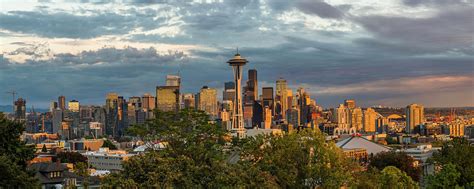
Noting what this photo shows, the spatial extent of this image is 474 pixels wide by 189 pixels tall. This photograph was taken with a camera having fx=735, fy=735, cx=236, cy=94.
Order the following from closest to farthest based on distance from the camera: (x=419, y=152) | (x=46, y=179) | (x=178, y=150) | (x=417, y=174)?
(x=178, y=150), (x=46, y=179), (x=417, y=174), (x=419, y=152)

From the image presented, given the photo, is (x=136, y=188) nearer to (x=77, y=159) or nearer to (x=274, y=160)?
(x=274, y=160)

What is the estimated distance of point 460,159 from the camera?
48031 millimetres

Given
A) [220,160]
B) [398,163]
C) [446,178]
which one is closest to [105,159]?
[398,163]

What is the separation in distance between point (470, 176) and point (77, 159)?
7946 cm

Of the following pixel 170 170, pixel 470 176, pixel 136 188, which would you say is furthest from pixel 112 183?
pixel 470 176

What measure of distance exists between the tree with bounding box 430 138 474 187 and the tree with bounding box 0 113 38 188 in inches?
966

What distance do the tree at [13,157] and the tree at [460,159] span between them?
24548 millimetres

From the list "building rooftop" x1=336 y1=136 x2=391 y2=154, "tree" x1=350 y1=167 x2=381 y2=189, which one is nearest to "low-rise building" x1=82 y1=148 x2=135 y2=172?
"building rooftop" x1=336 y1=136 x2=391 y2=154

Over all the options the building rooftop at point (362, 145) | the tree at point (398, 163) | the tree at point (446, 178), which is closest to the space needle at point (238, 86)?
the building rooftop at point (362, 145)

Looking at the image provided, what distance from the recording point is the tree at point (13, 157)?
32.5m

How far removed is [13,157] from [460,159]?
28541 millimetres

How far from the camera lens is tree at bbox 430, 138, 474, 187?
46.1m

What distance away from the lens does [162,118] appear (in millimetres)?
39156

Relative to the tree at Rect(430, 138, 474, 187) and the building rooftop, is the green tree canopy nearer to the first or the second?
the tree at Rect(430, 138, 474, 187)
